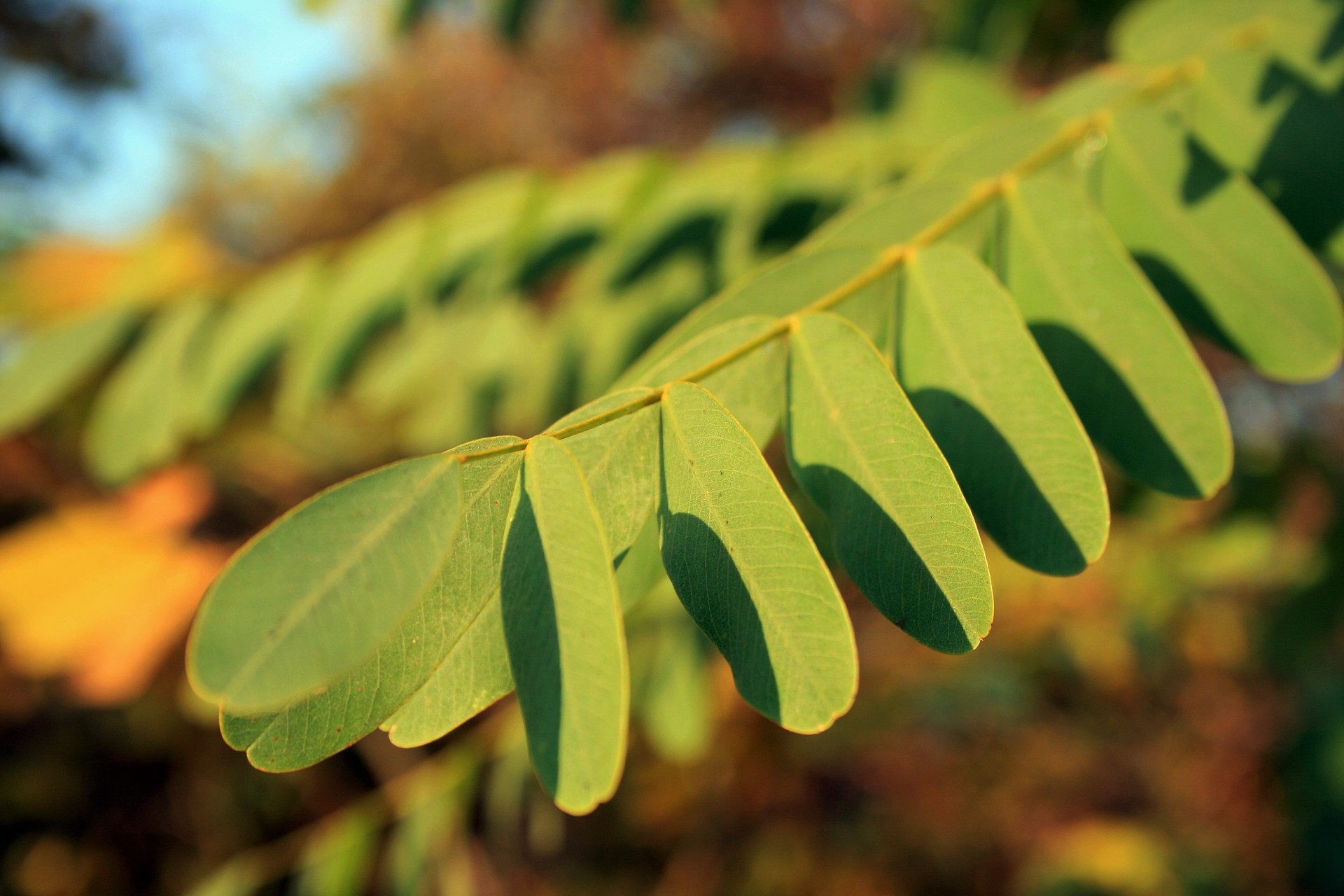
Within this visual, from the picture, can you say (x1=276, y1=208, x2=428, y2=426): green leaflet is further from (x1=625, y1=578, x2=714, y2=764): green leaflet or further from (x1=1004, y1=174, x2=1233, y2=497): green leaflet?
(x1=1004, y1=174, x2=1233, y2=497): green leaflet

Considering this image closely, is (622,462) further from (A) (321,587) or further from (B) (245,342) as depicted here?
(B) (245,342)

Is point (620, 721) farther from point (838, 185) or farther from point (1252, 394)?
point (1252, 394)

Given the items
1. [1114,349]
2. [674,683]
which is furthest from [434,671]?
[674,683]

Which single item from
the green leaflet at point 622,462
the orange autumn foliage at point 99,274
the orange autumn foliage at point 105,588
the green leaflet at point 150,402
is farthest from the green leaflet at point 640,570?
the orange autumn foliage at point 105,588

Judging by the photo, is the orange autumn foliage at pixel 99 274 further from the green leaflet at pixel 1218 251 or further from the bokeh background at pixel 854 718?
the green leaflet at pixel 1218 251

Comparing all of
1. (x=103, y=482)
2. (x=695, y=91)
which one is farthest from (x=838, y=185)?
(x=695, y=91)

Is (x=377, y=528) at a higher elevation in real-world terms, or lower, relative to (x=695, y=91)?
higher
